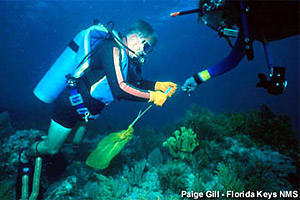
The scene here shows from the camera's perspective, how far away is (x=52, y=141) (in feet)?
12.5

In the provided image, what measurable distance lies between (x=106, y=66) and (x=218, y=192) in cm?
330

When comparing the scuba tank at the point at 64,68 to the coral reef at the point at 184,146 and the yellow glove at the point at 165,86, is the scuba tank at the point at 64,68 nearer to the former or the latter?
the yellow glove at the point at 165,86

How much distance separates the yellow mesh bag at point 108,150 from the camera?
3.63m

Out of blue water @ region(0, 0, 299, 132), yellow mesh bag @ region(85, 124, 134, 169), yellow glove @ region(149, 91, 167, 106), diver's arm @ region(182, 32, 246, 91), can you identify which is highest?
blue water @ region(0, 0, 299, 132)

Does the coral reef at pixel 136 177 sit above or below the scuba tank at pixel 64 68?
below

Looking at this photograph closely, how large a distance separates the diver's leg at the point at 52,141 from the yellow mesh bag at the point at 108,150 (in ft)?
2.61

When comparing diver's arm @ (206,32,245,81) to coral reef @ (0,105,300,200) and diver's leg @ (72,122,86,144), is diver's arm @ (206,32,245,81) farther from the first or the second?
diver's leg @ (72,122,86,144)

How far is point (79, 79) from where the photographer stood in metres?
3.62

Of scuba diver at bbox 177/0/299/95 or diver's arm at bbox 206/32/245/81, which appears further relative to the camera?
diver's arm at bbox 206/32/245/81

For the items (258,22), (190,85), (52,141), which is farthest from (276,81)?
(52,141)

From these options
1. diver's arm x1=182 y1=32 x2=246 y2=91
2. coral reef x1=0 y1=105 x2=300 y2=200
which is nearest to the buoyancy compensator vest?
diver's arm x1=182 y1=32 x2=246 y2=91

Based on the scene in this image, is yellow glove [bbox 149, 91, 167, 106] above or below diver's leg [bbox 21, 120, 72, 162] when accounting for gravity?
above

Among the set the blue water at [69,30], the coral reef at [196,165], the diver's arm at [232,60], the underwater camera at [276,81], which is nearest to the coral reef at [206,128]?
the coral reef at [196,165]

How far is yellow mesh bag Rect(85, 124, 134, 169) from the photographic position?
11.9 feet
